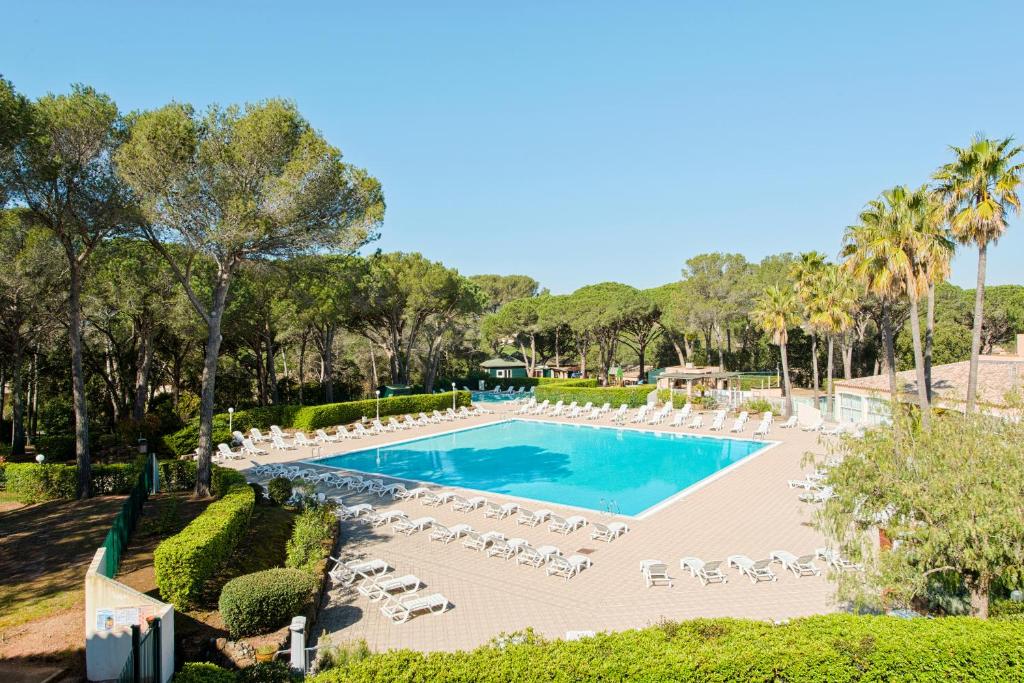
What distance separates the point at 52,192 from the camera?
13.9 metres

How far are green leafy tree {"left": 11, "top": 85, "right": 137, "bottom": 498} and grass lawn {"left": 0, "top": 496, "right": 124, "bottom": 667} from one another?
159 centimetres

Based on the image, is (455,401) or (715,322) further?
(715,322)

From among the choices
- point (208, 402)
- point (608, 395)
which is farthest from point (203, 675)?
point (608, 395)

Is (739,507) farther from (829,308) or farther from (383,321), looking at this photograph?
(383,321)

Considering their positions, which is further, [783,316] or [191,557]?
[783,316]

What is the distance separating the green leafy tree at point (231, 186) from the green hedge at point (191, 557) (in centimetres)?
558

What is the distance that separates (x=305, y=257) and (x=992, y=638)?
15.8 meters

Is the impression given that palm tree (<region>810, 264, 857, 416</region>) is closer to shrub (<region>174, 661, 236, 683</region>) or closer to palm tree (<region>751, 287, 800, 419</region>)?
palm tree (<region>751, 287, 800, 419</region>)

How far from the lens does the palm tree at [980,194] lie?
14.1m

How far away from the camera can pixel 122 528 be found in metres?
10.4

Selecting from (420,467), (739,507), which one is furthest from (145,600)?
(420,467)

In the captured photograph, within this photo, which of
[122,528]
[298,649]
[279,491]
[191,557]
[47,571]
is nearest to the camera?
[298,649]

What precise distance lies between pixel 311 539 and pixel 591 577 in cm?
516

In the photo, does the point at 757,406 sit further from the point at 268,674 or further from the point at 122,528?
the point at 268,674
